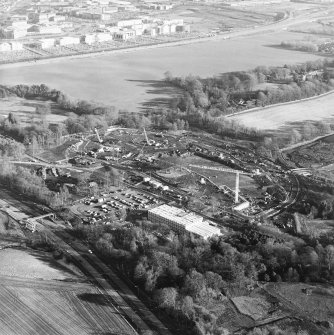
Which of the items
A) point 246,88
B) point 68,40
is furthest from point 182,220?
point 68,40

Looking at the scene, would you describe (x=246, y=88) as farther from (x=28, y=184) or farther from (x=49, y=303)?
(x=49, y=303)

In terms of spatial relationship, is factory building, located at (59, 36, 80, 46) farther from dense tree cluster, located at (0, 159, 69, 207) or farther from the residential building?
dense tree cluster, located at (0, 159, 69, 207)

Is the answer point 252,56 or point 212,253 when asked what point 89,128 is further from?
point 252,56

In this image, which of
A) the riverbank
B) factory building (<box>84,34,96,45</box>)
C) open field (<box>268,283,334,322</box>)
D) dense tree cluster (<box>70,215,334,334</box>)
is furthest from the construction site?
factory building (<box>84,34,96,45</box>)

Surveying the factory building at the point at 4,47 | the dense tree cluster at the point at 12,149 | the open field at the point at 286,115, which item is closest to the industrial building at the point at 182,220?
the dense tree cluster at the point at 12,149

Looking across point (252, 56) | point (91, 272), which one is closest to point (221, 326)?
point (91, 272)
